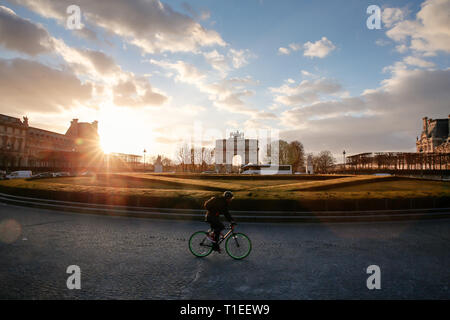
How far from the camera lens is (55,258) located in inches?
242

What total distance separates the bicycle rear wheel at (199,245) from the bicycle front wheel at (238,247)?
1.84ft

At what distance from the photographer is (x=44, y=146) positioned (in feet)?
325

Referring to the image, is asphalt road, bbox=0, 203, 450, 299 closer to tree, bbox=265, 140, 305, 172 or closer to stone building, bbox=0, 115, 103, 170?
stone building, bbox=0, 115, 103, 170

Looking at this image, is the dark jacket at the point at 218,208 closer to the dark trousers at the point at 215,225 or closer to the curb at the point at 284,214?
the dark trousers at the point at 215,225

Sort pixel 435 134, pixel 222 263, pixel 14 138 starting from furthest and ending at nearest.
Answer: pixel 435 134 < pixel 14 138 < pixel 222 263

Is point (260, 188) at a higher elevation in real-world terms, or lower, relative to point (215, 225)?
higher

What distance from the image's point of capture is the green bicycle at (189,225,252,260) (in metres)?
6.44

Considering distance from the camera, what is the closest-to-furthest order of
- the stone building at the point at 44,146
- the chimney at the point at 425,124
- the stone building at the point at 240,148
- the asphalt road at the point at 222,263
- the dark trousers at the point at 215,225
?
the asphalt road at the point at 222,263, the dark trousers at the point at 215,225, the stone building at the point at 44,146, the stone building at the point at 240,148, the chimney at the point at 425,124

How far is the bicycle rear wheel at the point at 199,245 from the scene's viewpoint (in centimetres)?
654

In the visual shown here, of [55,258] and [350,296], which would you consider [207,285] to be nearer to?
[350,296]

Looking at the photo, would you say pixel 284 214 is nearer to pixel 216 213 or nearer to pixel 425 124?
pixel 216 213

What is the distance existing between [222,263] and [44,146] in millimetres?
119453

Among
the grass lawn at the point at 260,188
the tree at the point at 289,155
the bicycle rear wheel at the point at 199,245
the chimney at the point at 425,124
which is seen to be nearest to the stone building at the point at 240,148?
the tree at the point at 289,155

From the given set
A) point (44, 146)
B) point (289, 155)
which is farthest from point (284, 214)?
point (44, 146)
